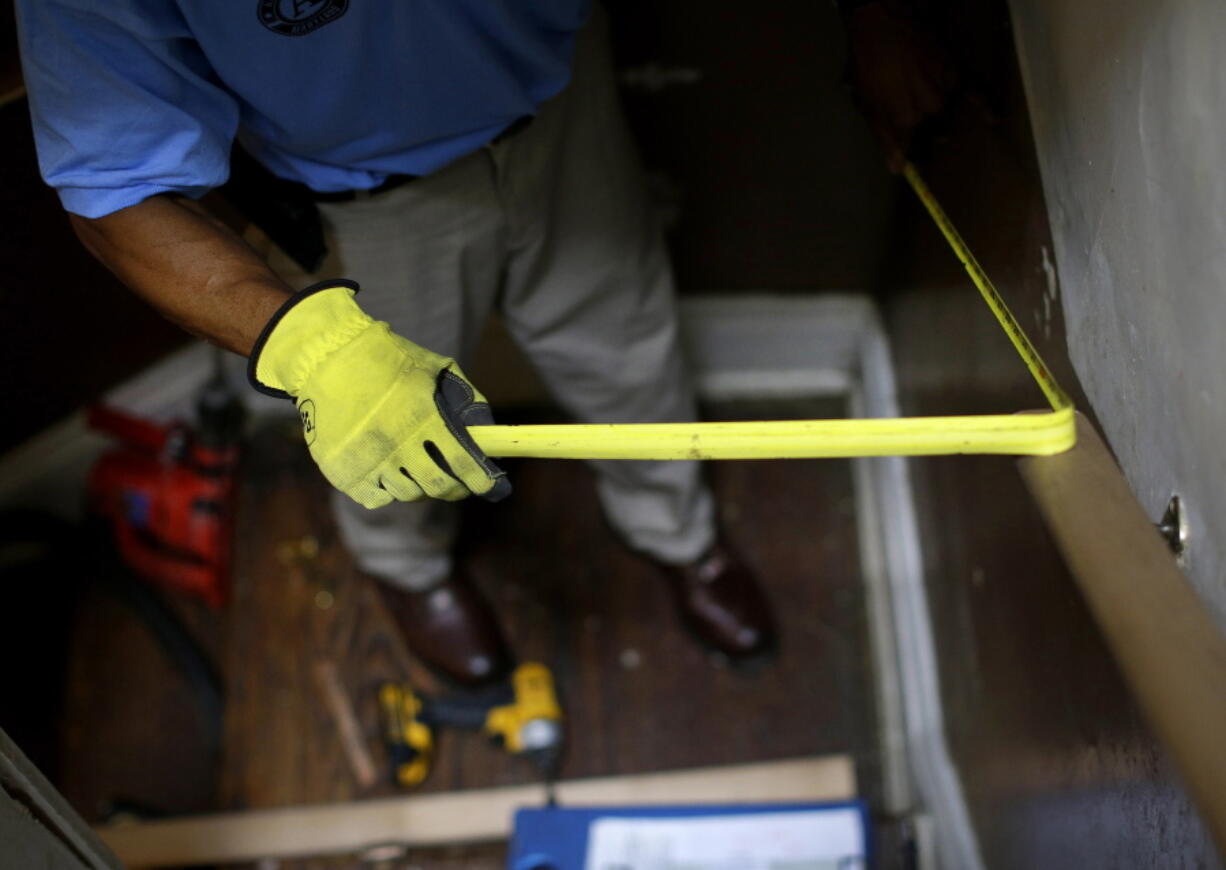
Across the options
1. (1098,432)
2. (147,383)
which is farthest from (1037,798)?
(147,383)

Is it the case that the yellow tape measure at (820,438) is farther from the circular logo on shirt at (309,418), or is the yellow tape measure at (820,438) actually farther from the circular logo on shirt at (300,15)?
the circular logo on shirt at (300,15)

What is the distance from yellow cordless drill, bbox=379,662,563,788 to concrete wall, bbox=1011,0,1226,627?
92 centimetres

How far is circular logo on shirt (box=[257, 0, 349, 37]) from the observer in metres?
0.77

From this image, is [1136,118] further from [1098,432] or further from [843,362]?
[843,362]

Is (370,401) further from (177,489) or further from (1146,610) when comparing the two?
(177,489)

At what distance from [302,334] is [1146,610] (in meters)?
0.55

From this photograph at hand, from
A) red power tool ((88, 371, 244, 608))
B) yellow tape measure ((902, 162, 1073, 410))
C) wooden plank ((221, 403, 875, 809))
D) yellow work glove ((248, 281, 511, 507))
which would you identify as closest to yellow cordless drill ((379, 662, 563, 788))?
wooden plank ((221, 403, 875, 809))

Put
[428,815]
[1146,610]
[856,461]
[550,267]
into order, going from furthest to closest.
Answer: [856,461] → [428,815] → [550,267] → [1146,610]

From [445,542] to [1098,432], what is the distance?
3.05 feet

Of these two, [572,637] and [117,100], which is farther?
[572,637]

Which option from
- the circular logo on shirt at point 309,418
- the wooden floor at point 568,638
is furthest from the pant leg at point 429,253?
the wooden floor at point 568,638

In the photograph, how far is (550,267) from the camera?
3.62ft

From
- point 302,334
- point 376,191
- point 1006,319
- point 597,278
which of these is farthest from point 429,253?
point 1006,319

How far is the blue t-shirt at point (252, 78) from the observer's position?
2.44 ft
